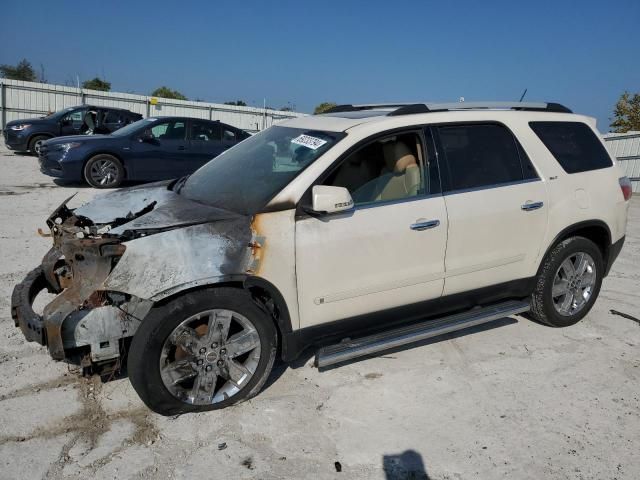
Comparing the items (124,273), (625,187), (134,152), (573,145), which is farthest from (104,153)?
(625,187)

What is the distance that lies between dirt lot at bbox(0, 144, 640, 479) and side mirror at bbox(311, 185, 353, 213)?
1.26m

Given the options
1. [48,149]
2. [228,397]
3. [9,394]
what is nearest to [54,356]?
[9,394]

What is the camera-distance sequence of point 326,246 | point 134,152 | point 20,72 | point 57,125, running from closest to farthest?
point 326,246
point 134,152
point 57,125
point 20,72

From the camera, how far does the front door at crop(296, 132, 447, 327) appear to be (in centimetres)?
322

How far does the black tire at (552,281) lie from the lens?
4.32 m

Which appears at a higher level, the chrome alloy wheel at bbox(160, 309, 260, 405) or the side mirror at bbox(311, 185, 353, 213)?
the side mirror at bbox(311, 185, 353, 213)

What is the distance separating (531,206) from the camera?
401 cm

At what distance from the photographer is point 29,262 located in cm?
557

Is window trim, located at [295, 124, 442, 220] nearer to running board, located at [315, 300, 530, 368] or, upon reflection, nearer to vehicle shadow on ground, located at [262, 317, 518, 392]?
running board, located at [315, 300, 530, 368]

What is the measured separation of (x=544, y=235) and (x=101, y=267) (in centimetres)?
324

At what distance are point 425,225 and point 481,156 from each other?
83 centimetres

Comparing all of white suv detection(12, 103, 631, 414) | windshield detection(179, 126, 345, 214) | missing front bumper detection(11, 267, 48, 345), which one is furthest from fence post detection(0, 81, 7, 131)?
missing front bumper detection(11, 267, 48, 345)

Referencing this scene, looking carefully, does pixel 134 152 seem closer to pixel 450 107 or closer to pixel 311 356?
pixel 311 356

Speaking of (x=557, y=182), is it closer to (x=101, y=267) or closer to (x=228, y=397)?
(x=228, y=397)
